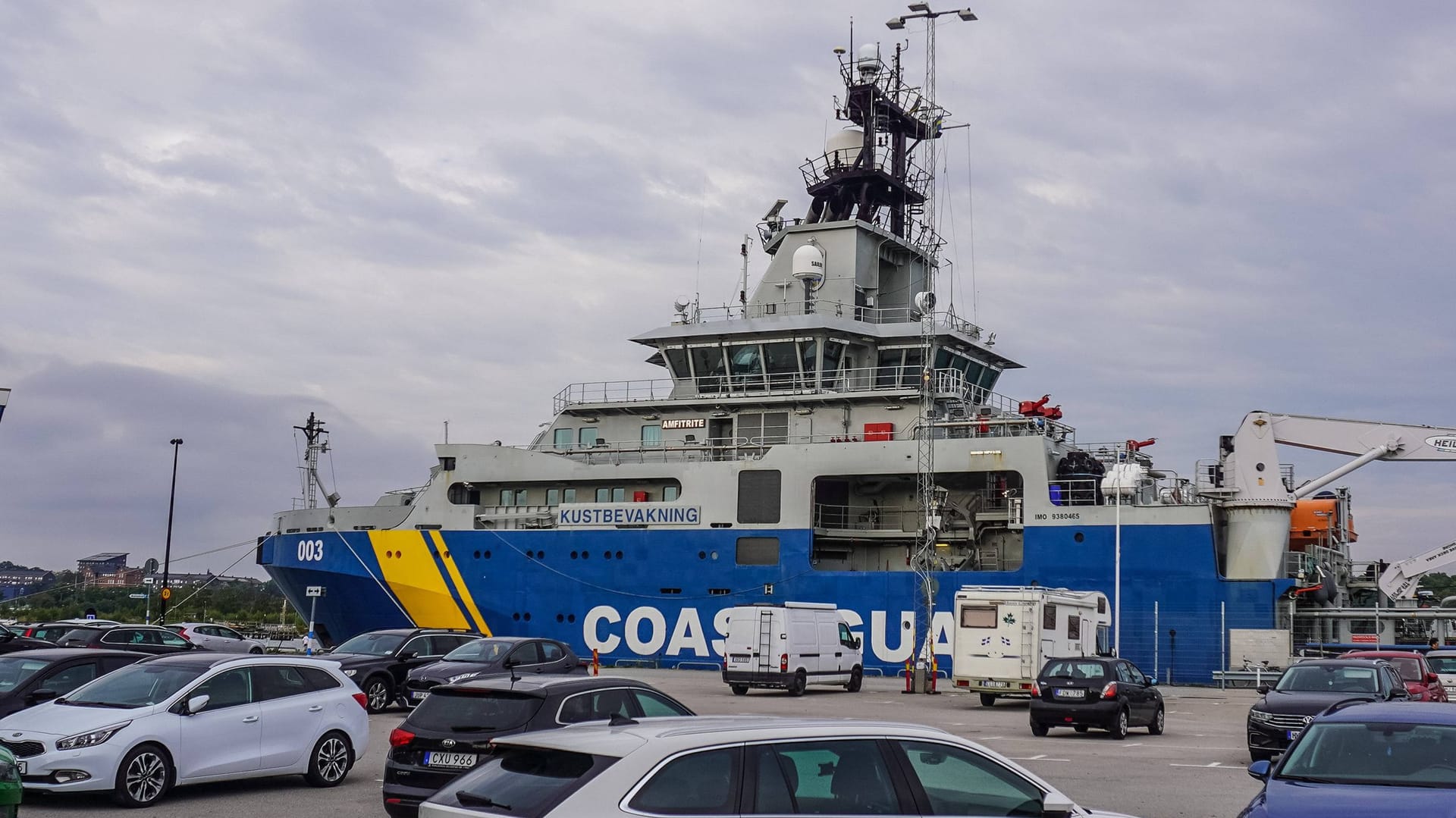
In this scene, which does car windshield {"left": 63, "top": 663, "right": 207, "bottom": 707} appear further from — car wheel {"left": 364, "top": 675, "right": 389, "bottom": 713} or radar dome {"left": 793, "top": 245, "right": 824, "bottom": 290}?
radar dome {"left": 793, "top": 245, "right": 824, "bottom": 290}

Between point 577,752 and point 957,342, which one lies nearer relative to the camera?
point 577,752

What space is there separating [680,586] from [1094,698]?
1580cm

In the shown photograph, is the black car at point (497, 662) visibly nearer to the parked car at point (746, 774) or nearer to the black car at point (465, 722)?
the black car at point (465, 722)

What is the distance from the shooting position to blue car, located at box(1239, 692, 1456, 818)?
7859 mm

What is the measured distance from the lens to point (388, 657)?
2119 cm

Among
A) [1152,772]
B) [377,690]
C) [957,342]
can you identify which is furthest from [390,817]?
[957,342]

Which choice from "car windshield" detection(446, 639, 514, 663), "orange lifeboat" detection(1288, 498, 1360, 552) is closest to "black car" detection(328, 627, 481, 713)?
"car windshield" detection(446, 639, 514, 663)

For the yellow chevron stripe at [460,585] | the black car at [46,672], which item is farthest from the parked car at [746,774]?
the yellow chevron stripe at [460,585]

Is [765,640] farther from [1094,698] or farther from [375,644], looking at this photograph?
[1094,698]

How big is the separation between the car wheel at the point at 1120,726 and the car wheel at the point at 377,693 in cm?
1154

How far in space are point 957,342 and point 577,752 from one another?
104 ft

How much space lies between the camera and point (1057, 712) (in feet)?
63.8

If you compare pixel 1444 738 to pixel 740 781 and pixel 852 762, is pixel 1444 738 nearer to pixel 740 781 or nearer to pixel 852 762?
pixel 852 762

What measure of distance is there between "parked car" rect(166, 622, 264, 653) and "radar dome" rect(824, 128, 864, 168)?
73.8 feet
